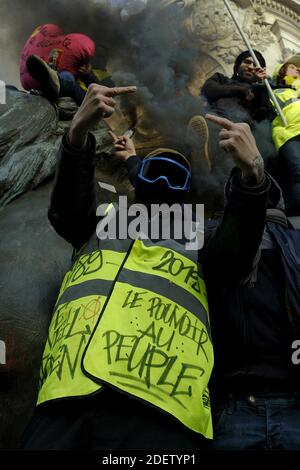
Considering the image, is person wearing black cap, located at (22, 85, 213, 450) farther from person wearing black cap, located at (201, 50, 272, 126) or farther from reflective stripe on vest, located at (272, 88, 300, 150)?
person wearing black cap, located at (201, 50, 272, 126)

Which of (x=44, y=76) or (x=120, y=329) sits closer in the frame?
(x=120, y=329)

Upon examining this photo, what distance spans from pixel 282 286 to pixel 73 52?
3862 mm

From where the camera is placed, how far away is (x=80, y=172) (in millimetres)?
2170

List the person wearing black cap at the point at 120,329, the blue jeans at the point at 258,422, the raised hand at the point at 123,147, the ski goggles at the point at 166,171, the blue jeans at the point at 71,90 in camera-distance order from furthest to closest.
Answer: the blue jeans at the point at 71,90 → the raised hand at the point at 123,147 → the ski goggles at the point at 166,171 → the blue jeans at the point at 258,422 → the person wearing black cap at the point at 120,329

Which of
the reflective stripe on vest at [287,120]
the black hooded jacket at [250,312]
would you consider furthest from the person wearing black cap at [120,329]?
the reflective stripe on vest at [287,120]

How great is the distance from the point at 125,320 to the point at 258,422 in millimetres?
606

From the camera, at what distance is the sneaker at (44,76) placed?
4.14 metres

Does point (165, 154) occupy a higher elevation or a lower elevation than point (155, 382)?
higher

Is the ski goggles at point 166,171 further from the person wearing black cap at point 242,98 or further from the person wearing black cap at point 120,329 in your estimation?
the person wearing black cap at point 242,98

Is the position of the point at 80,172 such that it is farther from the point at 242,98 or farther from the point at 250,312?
the point at 242,98

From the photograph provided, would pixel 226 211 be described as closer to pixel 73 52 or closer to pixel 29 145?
pixel 29 145

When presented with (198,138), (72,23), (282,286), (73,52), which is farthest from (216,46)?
(282,286)

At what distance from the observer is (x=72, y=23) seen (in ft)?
25.6

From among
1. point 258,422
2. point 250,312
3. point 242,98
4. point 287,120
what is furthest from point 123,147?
point 242,98
